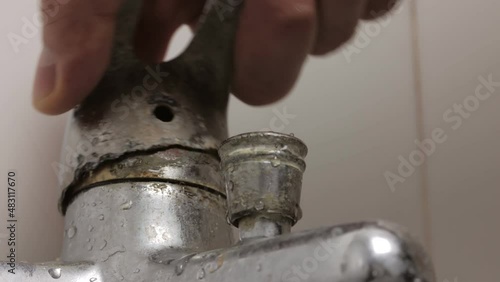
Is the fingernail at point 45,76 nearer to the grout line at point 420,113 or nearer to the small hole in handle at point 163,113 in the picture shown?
the small hole in handle at point 163,113

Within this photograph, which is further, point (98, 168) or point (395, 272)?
point (98, 168)

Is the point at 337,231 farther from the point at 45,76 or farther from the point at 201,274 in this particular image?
the point at 45,76

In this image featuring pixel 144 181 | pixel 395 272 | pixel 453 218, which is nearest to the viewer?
pixel 395 272

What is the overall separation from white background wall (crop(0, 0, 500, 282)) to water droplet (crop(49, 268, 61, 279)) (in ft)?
0.34

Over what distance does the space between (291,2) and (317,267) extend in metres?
0.15

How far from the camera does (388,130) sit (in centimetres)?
49

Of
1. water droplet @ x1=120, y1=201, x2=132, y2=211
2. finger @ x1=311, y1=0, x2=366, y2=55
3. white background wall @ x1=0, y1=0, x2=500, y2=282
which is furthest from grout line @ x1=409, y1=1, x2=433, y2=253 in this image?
water droplet @ x1=120, y1=201, x2=132, y2=211

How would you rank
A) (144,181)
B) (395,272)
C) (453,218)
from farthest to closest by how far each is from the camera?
(453,218), (144,181), (395,272)

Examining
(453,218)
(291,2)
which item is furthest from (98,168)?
(453,218)

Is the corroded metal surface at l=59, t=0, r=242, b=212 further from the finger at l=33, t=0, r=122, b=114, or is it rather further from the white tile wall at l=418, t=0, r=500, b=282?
the white tile wall at l=418, t=0, r=500, b=282

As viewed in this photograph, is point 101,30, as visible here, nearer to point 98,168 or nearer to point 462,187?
point 98,168

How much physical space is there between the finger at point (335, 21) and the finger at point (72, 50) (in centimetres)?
11

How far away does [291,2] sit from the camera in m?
0.34

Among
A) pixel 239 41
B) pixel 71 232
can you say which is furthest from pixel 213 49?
pixel 71 232
